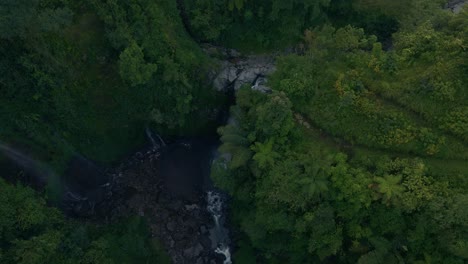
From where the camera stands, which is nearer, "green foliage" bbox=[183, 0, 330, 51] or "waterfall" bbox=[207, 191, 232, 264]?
"waterfall" bbox=[207, 191, 232, 264]

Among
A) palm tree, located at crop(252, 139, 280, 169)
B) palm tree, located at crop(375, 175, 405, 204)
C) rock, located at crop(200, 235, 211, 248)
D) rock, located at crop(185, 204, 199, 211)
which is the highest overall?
palm tree, located at crop(252, 139, 280, 169)

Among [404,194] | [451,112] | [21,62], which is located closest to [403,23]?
[451,112]

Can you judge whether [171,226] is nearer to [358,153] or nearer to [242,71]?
[242,71]

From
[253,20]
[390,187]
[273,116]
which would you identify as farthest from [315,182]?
[253,20]

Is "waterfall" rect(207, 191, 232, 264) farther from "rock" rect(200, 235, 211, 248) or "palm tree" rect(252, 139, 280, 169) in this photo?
"palm tree" rect(252, 139, 280, 169)

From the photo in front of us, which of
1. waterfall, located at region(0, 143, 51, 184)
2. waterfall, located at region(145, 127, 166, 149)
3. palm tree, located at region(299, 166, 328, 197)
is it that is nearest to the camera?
palm tree, located at region(299, 166, 328, 197)

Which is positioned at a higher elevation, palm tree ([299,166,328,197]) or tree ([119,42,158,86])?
tree ([119,42,158,86])

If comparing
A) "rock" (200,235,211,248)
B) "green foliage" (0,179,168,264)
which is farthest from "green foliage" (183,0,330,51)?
"green foliage" (0,179,168,264)
